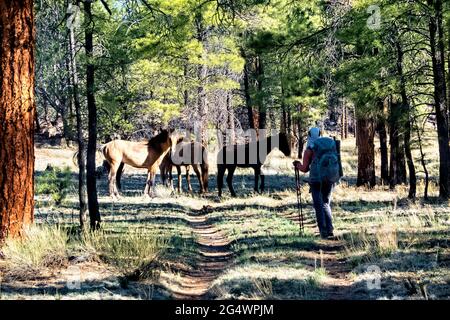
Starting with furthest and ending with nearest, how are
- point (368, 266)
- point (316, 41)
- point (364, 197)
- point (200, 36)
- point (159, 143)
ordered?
point (200, 36) → point (159, 143) → point (364, 197) → point (316, 41) → point (368, 266)

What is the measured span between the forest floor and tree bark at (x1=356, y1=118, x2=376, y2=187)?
464cm

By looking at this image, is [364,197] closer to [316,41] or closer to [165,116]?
[316,41]

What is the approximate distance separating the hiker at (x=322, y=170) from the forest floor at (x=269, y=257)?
17.9 inches

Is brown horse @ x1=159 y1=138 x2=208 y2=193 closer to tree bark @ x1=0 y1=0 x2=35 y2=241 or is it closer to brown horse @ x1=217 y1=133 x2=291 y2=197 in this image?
brown horse @ x1=217 y1=133 x2=291 y2=197

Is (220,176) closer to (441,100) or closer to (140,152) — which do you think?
(140,152)

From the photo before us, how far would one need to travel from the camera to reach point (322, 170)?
1098 centimetres

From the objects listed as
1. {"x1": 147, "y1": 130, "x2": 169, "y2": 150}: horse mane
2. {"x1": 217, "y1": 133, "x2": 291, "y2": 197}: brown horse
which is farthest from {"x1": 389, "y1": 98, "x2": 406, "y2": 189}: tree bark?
{"x1": 147, "y1": 130, "x2": 169, "y2": 150}: horse mane

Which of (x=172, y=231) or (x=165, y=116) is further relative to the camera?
(x=165, y=116)

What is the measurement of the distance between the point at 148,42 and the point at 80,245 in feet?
56.0

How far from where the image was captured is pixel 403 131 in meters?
16.5

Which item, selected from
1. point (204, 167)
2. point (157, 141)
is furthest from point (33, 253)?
point (204, 167)

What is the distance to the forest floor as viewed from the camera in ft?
23.4

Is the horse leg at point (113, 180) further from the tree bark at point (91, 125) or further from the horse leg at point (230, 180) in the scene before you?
the tree bark at point (91, 125)
